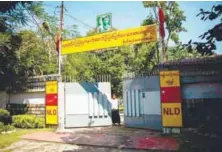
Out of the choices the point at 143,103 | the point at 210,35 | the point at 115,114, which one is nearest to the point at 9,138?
the point at 115,114

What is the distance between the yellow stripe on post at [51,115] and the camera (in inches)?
722

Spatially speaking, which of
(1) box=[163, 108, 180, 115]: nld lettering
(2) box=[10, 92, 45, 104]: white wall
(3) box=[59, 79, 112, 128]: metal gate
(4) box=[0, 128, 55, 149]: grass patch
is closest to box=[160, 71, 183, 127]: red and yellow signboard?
(1) box=[163, 108, 180, 115]: nld lettering

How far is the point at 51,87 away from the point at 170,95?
24.4 feet

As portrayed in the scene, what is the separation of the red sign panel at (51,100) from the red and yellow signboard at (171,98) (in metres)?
6.63

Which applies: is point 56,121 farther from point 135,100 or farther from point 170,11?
point 170,11

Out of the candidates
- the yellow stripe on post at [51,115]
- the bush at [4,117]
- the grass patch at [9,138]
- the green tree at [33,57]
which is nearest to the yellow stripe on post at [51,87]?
the yellow stripe on post at [51,115]

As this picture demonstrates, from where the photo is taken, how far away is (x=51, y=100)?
1858 cm

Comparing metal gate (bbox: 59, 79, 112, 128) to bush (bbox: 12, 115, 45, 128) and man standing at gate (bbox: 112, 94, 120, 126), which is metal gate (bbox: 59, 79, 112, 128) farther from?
bush (bbox: 12, 115, 45, 128)

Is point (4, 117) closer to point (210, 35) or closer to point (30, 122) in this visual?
point (30, 122)

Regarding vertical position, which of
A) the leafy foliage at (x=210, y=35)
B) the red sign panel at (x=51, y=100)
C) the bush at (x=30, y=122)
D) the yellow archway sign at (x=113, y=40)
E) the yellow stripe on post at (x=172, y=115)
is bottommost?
the bush at (x=30, y=122)

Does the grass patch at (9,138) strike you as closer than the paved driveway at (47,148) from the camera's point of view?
No

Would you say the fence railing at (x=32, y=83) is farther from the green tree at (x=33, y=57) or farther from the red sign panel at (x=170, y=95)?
→ the red sign panel at (x=170, y=95)

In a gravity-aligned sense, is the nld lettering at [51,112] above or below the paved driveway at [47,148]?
above

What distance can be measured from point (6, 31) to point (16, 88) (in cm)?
404
